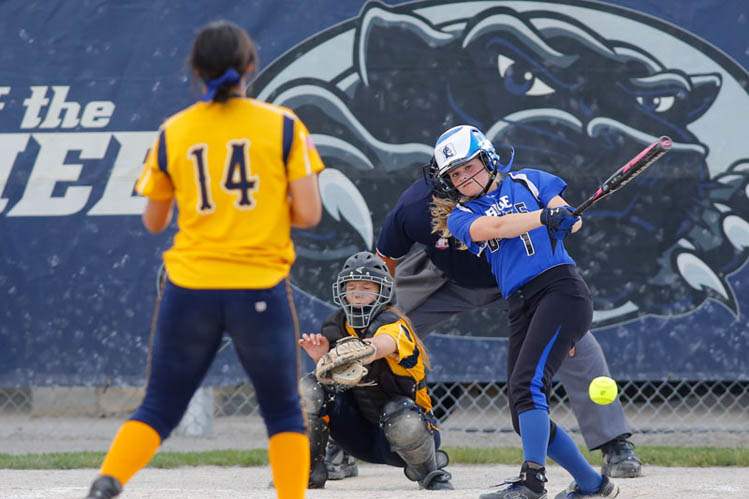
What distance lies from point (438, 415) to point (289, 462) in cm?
355

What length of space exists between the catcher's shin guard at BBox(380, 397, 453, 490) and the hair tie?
6.40 feet

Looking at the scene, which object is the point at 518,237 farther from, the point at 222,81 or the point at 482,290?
the point at 222,81

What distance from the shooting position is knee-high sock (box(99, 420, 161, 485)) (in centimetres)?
344

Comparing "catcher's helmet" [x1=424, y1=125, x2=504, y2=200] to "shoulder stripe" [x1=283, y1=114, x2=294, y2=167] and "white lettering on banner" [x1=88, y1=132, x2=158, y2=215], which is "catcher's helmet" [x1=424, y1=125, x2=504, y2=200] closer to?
"shoulder stripe" [x1=283, y1=114, x2=294, y2=167]

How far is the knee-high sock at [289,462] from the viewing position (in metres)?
3.49

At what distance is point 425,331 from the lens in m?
5.82

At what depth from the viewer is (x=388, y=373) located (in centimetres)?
511

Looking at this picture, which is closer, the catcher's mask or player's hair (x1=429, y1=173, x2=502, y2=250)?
player's hair (x1=429, y1=173, x2=502, y2=250)

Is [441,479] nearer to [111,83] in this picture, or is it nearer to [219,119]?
[219,119]

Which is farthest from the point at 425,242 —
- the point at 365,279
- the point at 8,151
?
the point at 8,151

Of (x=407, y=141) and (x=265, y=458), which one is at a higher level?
(x=407, y=141)

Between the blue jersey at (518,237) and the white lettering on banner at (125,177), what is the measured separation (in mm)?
2357

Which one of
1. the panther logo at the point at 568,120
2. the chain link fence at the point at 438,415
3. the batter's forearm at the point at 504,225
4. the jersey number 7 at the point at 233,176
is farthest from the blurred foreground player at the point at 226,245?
the chain link fence at the point at 438,415

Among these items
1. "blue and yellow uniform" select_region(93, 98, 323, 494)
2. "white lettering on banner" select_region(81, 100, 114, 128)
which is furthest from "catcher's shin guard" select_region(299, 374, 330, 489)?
"white lettering on banner" select_region(81, 100, 114, 128)
